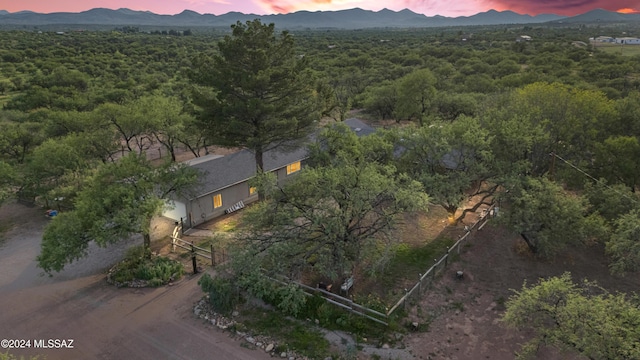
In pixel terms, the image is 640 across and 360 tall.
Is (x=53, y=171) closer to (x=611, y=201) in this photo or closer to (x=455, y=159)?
(x=455, y=159)

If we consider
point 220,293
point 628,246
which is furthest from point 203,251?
point 628,246

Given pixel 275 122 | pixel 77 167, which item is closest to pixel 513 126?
pixel 275 122

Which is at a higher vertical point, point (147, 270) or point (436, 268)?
point (147, 270)

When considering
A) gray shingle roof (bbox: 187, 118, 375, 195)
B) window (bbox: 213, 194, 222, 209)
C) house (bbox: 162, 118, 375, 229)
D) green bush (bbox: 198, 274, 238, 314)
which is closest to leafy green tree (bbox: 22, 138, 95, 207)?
house (bbox: 162, 118, 375, 229)

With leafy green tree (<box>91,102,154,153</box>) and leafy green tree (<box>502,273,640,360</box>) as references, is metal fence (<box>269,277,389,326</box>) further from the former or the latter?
leafy green tree (<box>91,102,154,153</box>)

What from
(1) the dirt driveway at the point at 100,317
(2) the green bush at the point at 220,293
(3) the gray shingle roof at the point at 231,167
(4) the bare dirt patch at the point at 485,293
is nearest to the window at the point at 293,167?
(3) the gray shingle roof at the point at 231,167

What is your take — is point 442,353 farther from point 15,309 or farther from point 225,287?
point 15,309
